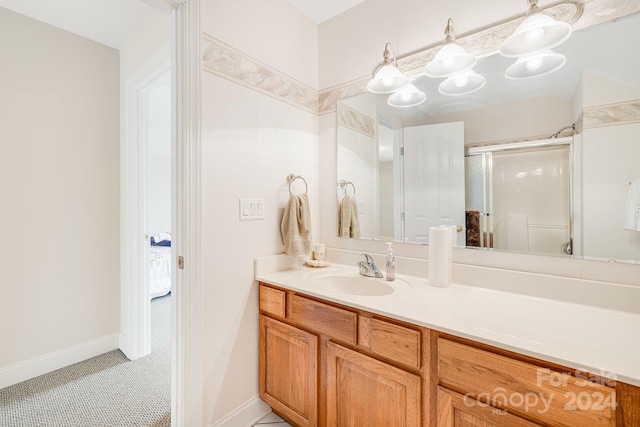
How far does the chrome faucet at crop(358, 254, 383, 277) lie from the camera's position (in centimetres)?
150

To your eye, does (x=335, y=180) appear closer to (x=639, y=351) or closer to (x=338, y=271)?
(x=338, y=271)

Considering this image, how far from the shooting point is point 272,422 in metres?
1.53

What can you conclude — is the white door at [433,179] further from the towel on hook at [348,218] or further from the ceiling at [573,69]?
the towel on hook at [348,218]

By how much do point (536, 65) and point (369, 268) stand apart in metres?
1.22

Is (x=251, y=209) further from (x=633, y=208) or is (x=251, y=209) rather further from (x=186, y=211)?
(x=633, y=208)

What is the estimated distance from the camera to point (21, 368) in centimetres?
187

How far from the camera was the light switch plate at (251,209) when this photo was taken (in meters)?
→ 1.48

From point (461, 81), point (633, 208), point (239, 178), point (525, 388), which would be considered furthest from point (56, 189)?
point (633, 208)

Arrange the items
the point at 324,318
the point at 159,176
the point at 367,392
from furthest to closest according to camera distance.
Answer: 1. the point at 159,176
2. the point at 324,318
3. the point at 367,392

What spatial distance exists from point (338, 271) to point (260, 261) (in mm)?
474

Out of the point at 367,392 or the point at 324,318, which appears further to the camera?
the point at 324,318

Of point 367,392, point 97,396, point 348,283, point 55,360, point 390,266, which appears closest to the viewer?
point 367,392

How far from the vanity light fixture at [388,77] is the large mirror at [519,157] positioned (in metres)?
0.10

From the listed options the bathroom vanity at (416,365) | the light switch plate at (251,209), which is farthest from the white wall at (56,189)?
the bathroom vanity at (416,365)
